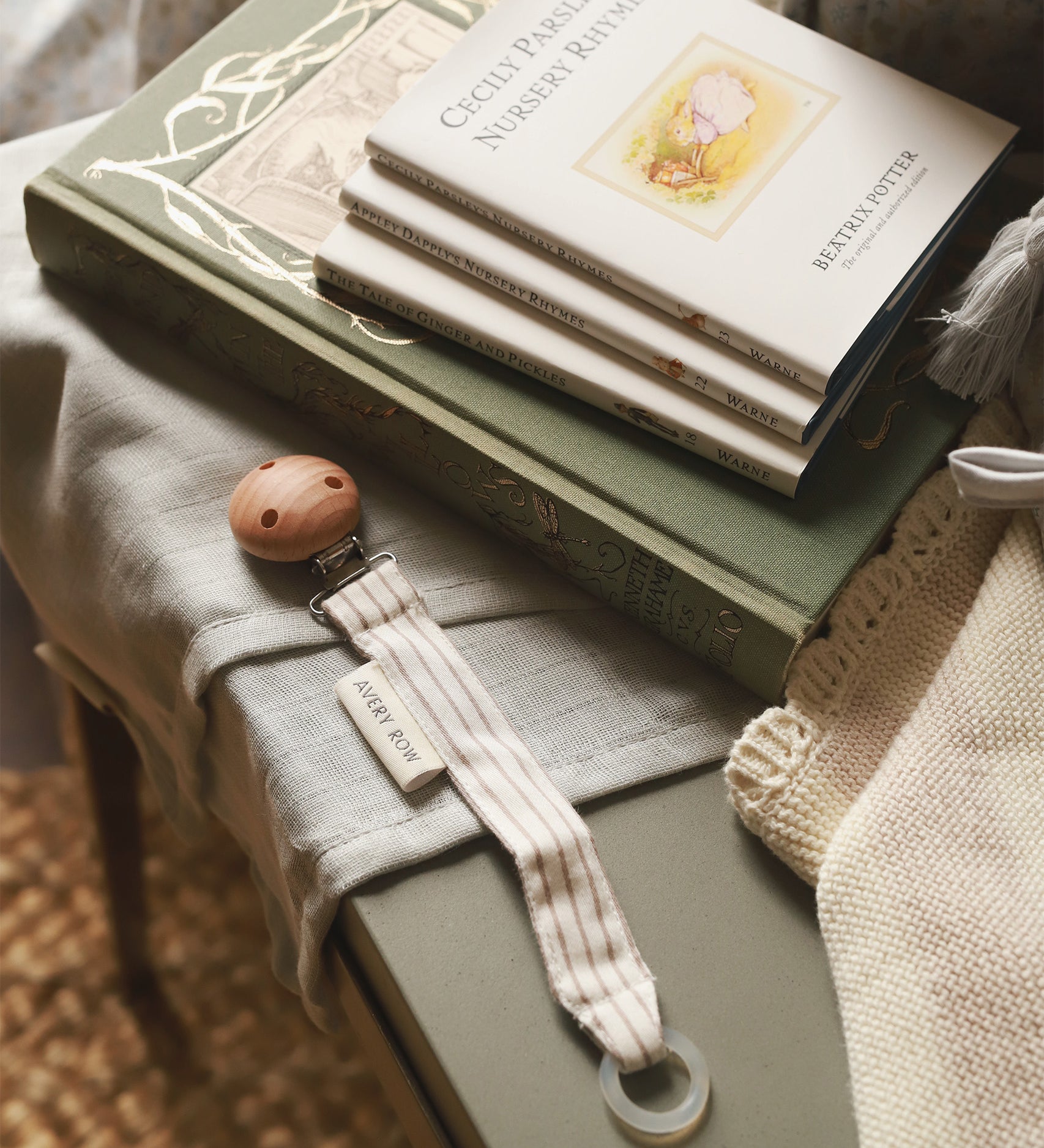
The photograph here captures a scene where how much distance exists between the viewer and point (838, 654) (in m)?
0.49

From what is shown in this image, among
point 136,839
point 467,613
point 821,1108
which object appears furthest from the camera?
point 136,839

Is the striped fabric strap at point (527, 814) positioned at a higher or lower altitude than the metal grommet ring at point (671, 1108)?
higher

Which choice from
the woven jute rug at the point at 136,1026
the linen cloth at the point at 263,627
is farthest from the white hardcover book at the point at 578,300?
the woven jute rug at the point at 136,1026

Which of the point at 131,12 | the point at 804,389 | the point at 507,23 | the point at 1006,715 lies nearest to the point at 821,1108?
the point at 1006,715

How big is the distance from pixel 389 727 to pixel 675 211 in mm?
274

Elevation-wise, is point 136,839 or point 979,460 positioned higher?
point 979,460

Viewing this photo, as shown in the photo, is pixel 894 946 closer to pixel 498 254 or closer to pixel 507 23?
pixel 498 254

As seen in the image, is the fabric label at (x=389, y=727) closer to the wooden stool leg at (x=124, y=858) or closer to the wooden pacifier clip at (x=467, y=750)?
the wooden pacifier clip at (x=467, y=750)

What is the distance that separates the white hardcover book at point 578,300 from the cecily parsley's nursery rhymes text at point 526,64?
0.04 meters

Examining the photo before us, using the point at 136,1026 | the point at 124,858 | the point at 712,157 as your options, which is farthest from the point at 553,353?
the point at 136,1026

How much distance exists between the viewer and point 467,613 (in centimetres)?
53

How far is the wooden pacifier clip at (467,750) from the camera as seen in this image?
16.8 inches

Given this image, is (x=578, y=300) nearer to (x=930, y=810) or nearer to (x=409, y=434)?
(x=409, y=434)

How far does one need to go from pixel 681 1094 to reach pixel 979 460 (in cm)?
28
